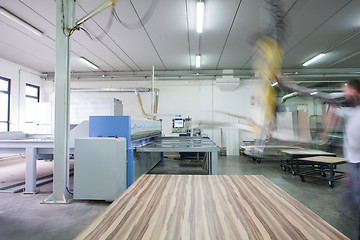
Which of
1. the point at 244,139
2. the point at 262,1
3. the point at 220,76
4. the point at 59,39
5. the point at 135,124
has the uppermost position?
the point at 220,76

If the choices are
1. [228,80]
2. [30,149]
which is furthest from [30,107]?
[228,80]

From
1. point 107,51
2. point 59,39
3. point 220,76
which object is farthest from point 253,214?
point 220,76

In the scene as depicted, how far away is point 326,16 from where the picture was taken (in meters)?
3.71

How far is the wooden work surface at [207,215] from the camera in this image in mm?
686

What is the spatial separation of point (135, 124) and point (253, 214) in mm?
2627

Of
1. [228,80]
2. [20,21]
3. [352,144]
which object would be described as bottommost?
[352,144]

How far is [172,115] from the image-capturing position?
4.36m

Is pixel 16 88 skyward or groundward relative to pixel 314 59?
groundward

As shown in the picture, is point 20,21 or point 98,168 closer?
point 98,168

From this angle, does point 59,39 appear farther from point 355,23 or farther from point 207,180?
point 355,23

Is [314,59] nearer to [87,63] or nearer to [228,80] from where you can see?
[228,80]

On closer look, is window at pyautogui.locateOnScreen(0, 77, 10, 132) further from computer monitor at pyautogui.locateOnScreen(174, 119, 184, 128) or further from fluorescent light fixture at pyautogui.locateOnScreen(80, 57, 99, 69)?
computer monitor at pyautogui.locateOnScreen(174, 119, 184, 128)

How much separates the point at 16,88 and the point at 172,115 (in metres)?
5.59

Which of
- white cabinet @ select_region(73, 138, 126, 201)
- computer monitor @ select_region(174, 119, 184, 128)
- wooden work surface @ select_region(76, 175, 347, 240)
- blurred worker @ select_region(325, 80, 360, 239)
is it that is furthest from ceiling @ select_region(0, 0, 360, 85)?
white cabinet @ select_region(73, 138, 126, 201)
